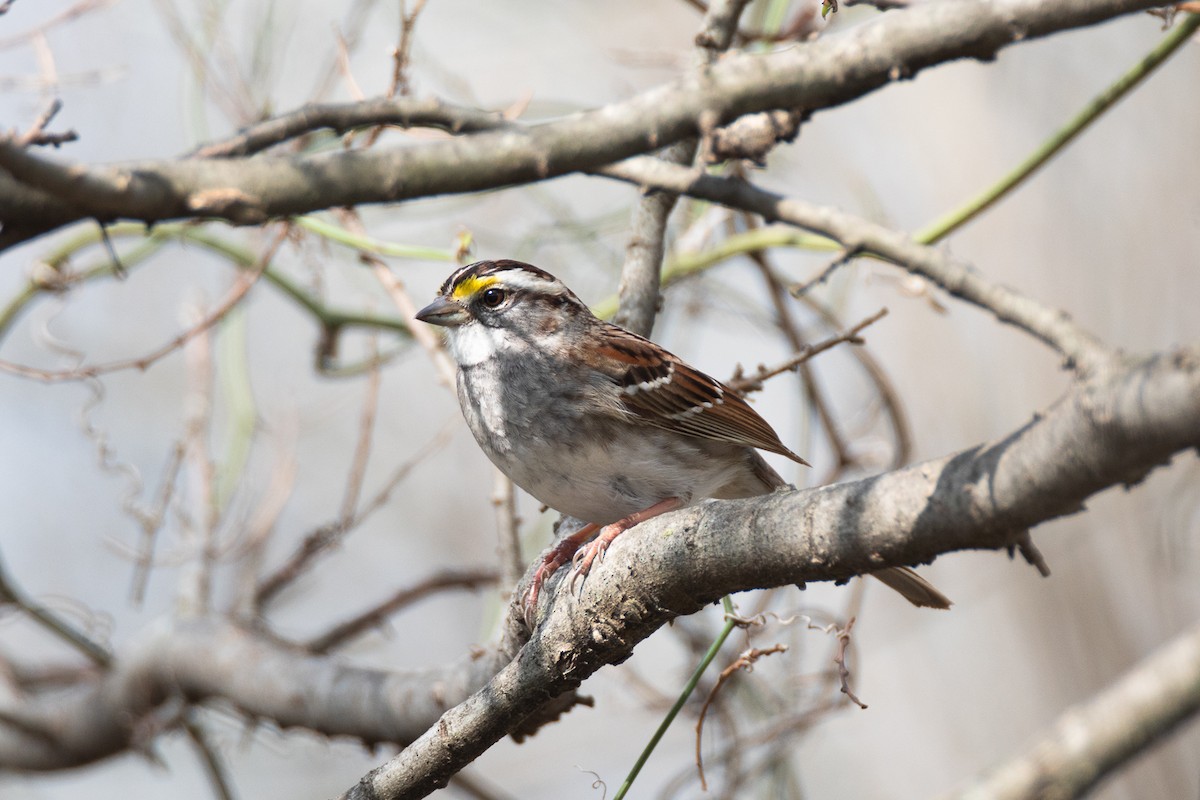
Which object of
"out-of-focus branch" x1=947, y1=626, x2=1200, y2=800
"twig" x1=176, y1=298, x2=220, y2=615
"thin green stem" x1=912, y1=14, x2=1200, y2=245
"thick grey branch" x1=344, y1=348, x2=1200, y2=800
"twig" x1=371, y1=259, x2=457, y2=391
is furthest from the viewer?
"twig" x1=176, y1=298, x2=220, y2=615

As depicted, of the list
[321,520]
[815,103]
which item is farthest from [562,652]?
[321,520]

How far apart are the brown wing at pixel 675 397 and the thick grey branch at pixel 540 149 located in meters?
1.24

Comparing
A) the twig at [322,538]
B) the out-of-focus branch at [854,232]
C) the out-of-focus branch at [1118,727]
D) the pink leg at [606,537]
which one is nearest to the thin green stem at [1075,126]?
the out-of-focus branch at [854,232]

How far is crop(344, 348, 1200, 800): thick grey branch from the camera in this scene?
1238 millimetres

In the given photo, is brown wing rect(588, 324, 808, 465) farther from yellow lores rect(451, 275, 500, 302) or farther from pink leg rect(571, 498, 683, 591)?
yellow lores rect(451, 275, 500, 302)

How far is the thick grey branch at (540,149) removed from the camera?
5.85 feet

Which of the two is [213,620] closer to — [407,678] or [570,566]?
[407,678]

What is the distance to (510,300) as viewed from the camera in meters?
3.76

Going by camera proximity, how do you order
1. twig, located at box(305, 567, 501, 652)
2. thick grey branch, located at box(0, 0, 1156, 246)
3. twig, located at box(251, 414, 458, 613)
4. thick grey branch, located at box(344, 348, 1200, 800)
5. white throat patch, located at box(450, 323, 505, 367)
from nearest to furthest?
thick grey branch, located at box(344, 348, 1200, 800) < thick grey branch, located at box(0, 0, 1156, 246) < white throat patch, located at box(450, 323, 505, 367) < twig, located at box(251, 414, 458, 613) < twig, located at box(305, 567, 501, 652)

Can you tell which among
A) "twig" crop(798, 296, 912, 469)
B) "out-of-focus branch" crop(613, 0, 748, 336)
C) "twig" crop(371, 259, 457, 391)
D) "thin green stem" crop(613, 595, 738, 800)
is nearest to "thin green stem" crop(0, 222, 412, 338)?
"twig" crop(371, 259, 457, 391)

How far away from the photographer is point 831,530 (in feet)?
5.47

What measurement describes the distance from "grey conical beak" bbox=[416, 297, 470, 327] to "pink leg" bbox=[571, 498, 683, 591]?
0.93m

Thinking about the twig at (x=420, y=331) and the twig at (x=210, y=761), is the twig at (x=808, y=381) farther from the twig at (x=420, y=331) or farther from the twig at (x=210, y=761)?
the twig at (x=210, y=761)

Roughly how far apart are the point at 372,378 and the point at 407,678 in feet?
4.63
